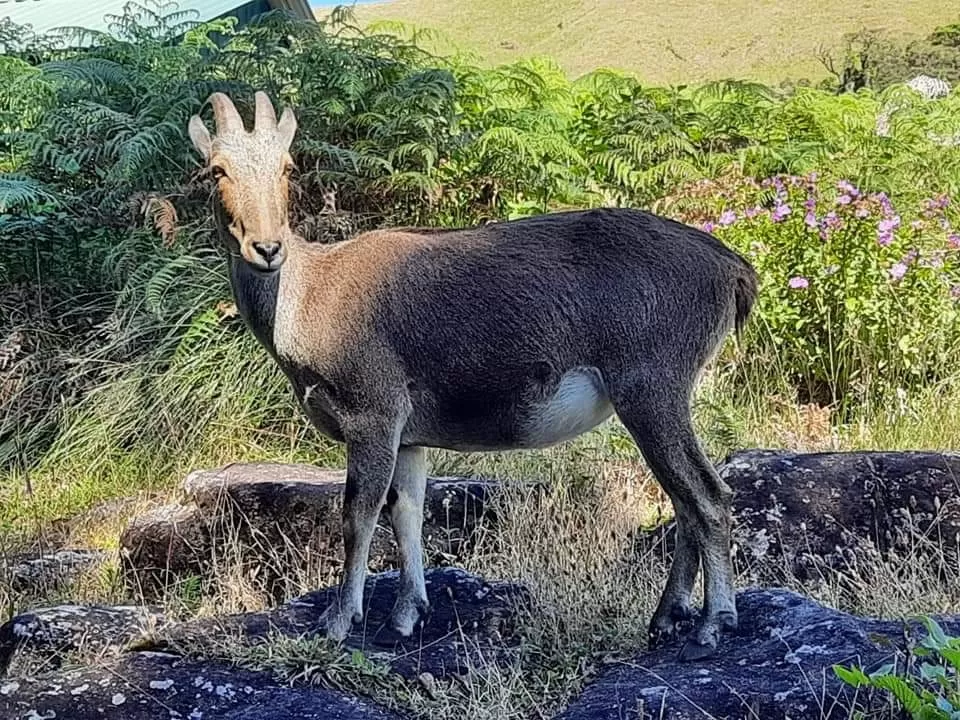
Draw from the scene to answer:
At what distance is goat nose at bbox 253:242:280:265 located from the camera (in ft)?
14.1

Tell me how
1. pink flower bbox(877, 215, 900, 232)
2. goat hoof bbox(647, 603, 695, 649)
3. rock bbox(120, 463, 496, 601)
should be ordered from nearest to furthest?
goat hoof bbox(647, 603, 695, 649) < rock bbox(120, 463, 496, 601) < pink flower bbox(877, 215, 900, 232)

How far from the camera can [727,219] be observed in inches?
342

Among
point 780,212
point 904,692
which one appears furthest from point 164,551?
point 904,692

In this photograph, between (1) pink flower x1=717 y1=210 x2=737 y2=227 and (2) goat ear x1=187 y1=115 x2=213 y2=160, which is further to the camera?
(1) pink flower x1=717 y1=210 x2=737 y2=227

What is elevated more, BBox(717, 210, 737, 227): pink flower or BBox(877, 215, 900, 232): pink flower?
BBox(717, 210, 737, 227): pink flower

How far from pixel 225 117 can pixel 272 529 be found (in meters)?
2.96

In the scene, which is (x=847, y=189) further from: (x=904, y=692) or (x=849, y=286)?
(x=904, y=692)

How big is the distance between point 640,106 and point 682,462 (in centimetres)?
649

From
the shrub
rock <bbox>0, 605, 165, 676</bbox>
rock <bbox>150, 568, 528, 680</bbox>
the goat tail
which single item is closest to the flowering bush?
the goat tail

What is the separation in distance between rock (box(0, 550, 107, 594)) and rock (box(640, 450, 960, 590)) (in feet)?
10.6

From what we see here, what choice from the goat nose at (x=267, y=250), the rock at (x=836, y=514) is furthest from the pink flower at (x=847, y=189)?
the goat nose at (x=267, y=250)

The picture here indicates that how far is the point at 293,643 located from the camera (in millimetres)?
4672

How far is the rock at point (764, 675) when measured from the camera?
12.5ft

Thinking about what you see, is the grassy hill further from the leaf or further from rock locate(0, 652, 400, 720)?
the leaf
